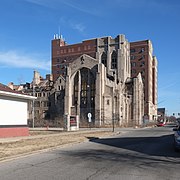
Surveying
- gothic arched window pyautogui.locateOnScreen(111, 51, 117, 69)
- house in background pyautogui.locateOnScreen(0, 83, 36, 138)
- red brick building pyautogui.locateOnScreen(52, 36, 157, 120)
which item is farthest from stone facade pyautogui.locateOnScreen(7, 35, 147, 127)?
house in background pyautogui.locateOnScreen(0, 83, 36, 138)

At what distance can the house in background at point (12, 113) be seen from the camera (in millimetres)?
25519

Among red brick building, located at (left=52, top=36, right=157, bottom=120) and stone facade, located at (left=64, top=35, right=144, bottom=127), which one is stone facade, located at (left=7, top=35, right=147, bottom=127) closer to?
stone facade, located at (left=64, top=35, right=144, bottom=127)

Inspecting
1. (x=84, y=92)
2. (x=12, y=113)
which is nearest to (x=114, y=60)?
(x=84, y=92)

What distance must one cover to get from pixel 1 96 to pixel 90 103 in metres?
58.1

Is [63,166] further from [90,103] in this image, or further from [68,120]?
[90,103]

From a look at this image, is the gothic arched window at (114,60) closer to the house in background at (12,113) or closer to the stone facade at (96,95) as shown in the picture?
the stone facade at (96,95)

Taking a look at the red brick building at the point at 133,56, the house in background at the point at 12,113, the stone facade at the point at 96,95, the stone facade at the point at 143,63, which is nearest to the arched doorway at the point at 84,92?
the stone facade at the point at 96,95

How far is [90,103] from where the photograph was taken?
8288cm

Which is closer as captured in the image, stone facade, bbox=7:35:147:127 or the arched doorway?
stone facade, bbox=7:35:147:127

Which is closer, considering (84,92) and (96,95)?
(96,95)

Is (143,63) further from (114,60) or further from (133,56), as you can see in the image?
(114,60)

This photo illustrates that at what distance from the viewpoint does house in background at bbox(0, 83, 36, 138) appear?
83.7 ft

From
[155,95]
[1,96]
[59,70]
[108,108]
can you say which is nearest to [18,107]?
[1,96]

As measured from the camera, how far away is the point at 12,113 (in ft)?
88.3
